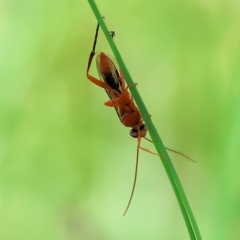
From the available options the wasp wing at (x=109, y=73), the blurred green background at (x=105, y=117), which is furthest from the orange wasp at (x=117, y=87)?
the blurred green background at (x=105, y=117)

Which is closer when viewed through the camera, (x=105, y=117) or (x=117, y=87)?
(x=117, y=87)

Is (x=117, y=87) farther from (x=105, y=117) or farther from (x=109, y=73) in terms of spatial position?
(x=105, y=117)

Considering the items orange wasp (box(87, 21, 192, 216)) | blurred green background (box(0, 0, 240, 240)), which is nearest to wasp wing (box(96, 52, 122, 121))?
orange wasp (box(87, 21, 192, 216))

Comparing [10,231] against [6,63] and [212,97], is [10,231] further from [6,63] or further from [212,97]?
[212,97]

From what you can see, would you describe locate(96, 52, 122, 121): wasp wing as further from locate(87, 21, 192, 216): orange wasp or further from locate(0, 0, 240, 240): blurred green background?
locate(0, 0, 240, 240): blurred green background

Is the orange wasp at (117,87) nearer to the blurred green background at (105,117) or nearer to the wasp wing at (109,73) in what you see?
the wasp wing at (109,73)

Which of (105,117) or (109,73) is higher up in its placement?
(109,73)

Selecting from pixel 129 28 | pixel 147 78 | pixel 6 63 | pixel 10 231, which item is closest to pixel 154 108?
pixel 147 78

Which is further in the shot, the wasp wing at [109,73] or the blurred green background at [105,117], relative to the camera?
the blurred green background at [105,117]

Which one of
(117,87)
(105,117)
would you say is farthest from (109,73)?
(105,117)
